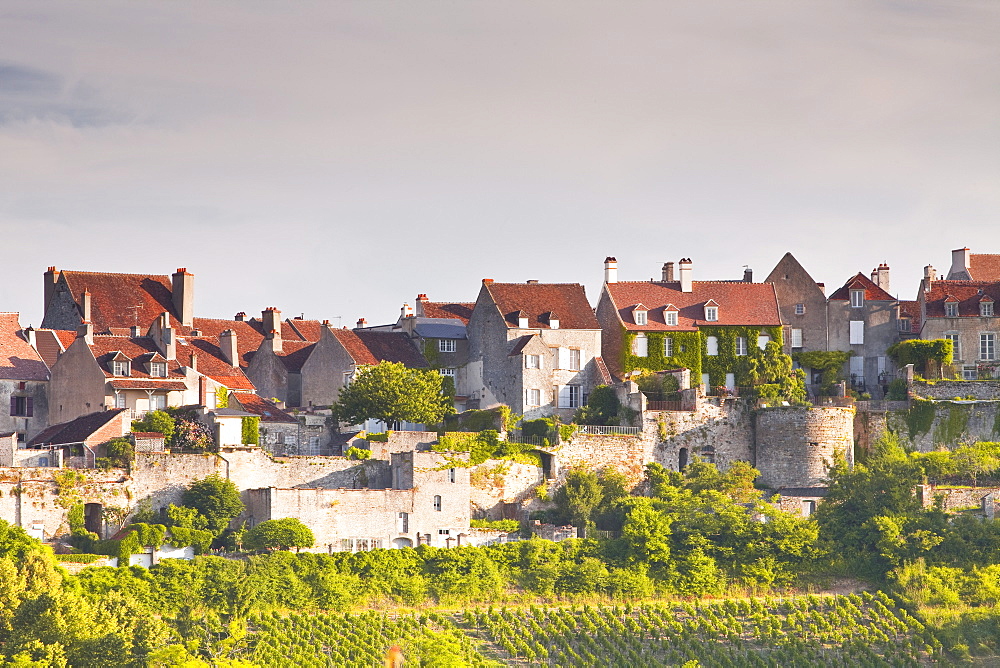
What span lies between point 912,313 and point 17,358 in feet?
126

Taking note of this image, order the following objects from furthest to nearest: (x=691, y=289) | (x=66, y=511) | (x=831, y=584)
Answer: (x=691, y=289), (x=831, y=584), (x=66, y=511)

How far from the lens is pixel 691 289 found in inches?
3489

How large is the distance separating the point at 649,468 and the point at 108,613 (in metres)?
26.6

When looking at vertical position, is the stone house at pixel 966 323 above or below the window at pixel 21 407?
above

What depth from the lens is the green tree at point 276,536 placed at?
71.7m

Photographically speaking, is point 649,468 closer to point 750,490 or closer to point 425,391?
point 750,490

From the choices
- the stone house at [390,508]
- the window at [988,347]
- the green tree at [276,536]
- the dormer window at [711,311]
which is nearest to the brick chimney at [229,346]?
the stone house at [390,508]

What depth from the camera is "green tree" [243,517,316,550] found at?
71688 mm

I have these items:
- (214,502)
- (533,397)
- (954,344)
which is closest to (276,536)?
(214,502)

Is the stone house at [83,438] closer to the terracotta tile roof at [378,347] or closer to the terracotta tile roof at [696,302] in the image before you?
the terracotta tile roof at [378,347]

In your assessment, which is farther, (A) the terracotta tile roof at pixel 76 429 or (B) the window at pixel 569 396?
(B) the window at pixel 569 396

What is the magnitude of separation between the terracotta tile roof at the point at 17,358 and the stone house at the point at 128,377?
1078mm

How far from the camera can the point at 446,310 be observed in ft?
298

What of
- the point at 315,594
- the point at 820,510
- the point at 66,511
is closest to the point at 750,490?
the point at 820,510
